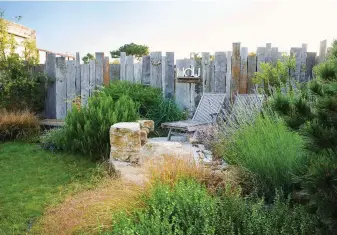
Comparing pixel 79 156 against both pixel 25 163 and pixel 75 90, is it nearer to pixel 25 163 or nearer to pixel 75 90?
pixel 25 163

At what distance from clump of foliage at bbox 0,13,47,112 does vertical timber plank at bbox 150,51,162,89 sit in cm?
274

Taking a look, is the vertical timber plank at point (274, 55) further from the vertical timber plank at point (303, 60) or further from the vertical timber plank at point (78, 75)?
the vertical timber plank at point (78, 75)

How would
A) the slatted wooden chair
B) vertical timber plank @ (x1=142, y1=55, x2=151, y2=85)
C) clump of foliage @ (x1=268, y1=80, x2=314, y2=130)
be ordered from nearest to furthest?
clump of foliage @ (x1=268, y1=80, x2=314, y2=130) → the slatted wooden chair → vertical timber plank @ (x1=142, y1=55, x2=151, y2=85)

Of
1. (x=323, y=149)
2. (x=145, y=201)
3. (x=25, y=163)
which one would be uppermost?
(x=323, y=149)

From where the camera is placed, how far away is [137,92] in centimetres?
742

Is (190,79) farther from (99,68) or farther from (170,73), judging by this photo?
(99,68)

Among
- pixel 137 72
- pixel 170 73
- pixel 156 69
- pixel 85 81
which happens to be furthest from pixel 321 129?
pixel 85 81

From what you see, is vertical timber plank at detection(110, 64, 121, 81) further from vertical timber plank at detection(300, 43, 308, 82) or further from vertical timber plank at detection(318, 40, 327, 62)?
vertical timber plank at detection(318, 40, 327, 62)

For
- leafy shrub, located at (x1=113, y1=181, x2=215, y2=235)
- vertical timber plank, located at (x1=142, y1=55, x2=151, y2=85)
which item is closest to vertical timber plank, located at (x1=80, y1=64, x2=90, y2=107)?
vertical timber plank, located at (x1=142, y1=55, x2=151, y2=85)

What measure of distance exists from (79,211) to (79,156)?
2703 mm

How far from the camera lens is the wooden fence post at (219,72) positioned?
7.67 metres

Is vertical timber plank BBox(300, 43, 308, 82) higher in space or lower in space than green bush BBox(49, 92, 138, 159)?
higher

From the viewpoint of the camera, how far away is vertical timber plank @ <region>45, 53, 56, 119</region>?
29.4 ft

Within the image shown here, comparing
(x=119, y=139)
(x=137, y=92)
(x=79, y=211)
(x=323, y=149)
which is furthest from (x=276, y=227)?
Answer: (x=137, y=92)
